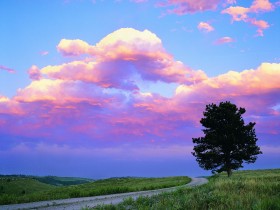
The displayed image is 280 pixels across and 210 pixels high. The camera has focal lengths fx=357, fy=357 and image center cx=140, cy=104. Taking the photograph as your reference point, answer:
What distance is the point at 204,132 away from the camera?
198ft

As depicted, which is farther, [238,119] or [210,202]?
[238,119]

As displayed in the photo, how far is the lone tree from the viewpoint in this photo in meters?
57.6

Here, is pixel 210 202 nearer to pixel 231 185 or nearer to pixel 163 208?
pixel 163 208

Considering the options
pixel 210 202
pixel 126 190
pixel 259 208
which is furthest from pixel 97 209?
pixel 126 190

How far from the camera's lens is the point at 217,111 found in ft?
196

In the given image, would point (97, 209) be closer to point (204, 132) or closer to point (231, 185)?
point (231, 185)

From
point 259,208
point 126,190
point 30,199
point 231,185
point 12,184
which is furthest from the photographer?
point 12,184

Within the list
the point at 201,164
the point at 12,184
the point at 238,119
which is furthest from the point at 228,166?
the point at 12,184

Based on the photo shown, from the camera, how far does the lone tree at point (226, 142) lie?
2267 inches

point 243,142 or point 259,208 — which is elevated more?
point 243,142

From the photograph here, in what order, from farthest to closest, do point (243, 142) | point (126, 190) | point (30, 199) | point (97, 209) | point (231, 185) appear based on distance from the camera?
point (243, 142)
point (126, 190)
point (30, 199)
point (231, 185)
point (97, 209)

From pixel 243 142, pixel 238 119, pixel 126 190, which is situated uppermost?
pixel 238 119

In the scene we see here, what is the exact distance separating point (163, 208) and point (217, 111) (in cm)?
4643

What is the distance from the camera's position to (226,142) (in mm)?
57438
